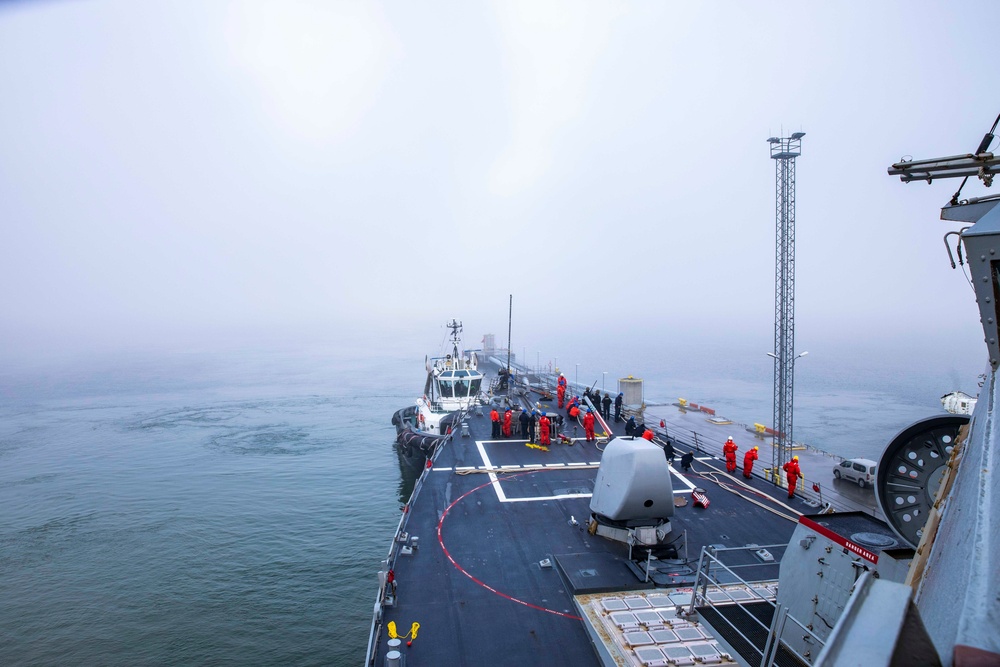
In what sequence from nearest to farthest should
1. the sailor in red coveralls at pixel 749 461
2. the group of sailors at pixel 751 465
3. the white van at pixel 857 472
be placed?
the group of sailors at pixel 751 465 → the sailor in red coveralls at pixel 749 461 → the white van at pixel 857 472

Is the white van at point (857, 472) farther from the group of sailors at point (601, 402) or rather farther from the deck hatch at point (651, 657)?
the deck hatch at point (651, 657)

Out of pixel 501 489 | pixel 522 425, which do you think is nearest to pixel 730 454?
pixel 501 489

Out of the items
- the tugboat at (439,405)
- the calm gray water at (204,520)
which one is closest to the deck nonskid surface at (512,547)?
the calm gray water at (204,520)

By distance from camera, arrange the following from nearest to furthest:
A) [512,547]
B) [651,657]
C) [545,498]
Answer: [651,657] → [512,547] → [545,498]

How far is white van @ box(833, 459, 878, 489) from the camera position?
20.8 meters

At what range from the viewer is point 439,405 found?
95.9ft

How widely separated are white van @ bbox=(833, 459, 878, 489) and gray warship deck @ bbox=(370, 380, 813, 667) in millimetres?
8419

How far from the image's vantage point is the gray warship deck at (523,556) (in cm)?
774

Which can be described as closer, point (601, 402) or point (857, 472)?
point (857, 472)

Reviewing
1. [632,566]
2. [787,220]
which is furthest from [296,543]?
[787,220]

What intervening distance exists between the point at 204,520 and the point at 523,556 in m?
14.2

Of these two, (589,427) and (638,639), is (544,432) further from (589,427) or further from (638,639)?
(638,639)

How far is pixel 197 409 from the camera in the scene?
4256cm

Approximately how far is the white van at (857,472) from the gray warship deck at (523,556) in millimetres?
8419
